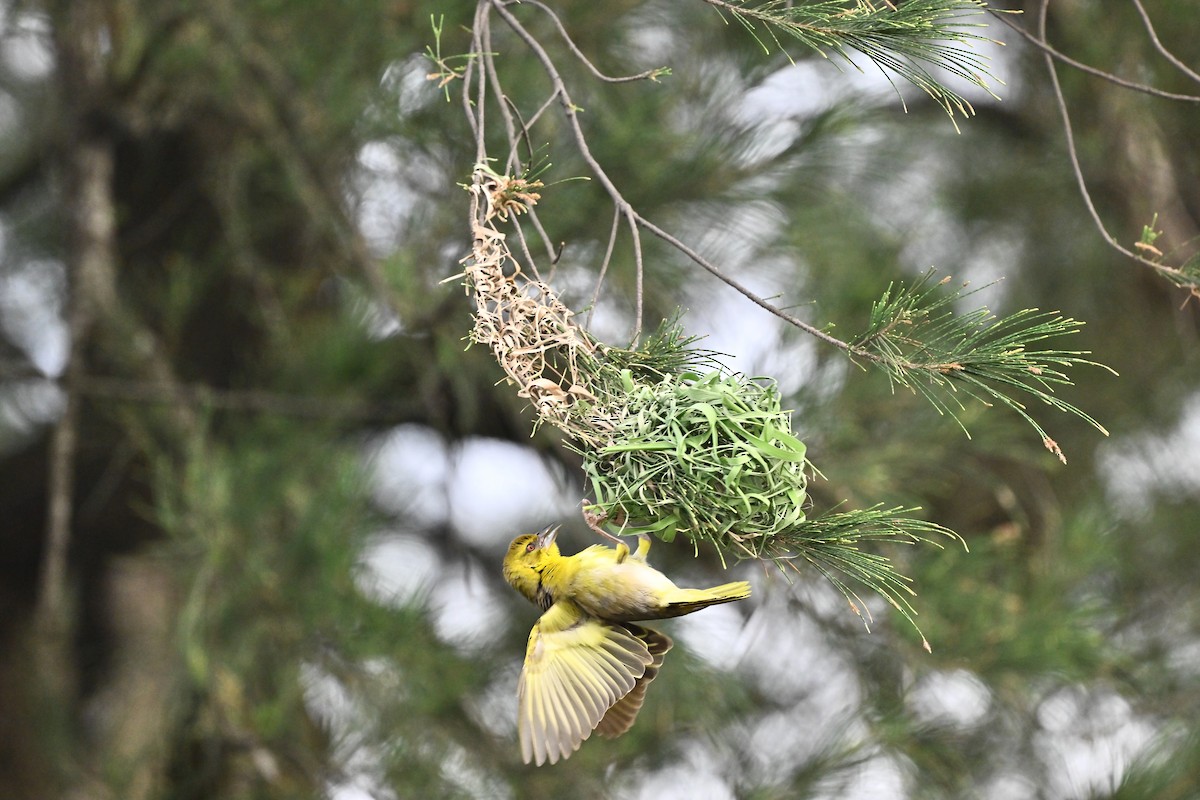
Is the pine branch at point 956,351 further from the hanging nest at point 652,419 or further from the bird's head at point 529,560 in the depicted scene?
the bird's head at point 529,560

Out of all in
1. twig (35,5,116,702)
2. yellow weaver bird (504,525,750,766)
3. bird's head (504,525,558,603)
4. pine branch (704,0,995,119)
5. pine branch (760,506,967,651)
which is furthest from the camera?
twig (35,5,116,702)

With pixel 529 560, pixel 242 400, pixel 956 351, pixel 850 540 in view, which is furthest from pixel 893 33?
pixel 242 400

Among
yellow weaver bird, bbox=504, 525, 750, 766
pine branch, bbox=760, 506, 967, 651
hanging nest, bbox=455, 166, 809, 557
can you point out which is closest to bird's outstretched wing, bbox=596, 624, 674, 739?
yellow weaver bird, bbox=504, 525, 750, 766

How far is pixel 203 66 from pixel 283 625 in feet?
5.18

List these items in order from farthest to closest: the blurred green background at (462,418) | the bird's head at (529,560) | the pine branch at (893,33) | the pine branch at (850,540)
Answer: the blurred green background at (462,418), the bird's head at (529,560), the pine branch at (893,33), the pine branch at (850,540)

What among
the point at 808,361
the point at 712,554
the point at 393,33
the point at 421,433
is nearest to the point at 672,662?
the point at 712,554

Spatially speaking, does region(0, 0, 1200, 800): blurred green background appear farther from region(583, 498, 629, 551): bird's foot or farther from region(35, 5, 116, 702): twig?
region(583, 498, 629, 551): bird's foot

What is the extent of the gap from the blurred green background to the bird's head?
86 cm

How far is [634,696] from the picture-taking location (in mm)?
2254

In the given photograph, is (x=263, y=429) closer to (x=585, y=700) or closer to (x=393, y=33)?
(x=393, y=33)

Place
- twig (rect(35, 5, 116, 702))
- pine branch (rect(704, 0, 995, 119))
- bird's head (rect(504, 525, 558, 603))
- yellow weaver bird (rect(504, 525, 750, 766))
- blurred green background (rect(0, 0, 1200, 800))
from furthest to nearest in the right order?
1. twig (rect(35, 5, 116, 702))
2. blurred green background (rect(0, 0, 1200, 800))
3. bird's head (rect(504, 525, 558, 603))
4. yellow weaver bird (rect(504, 525, 750, 766))
5. pine branch (rect(704, 0, 995, 119))

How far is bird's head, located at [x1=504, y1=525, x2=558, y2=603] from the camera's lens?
2291 mm

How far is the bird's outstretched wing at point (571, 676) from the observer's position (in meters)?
1.98

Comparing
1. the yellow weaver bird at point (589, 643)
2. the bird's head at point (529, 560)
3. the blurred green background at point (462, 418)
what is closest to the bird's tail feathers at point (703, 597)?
the yellow weaver bird at point (589, 643)
